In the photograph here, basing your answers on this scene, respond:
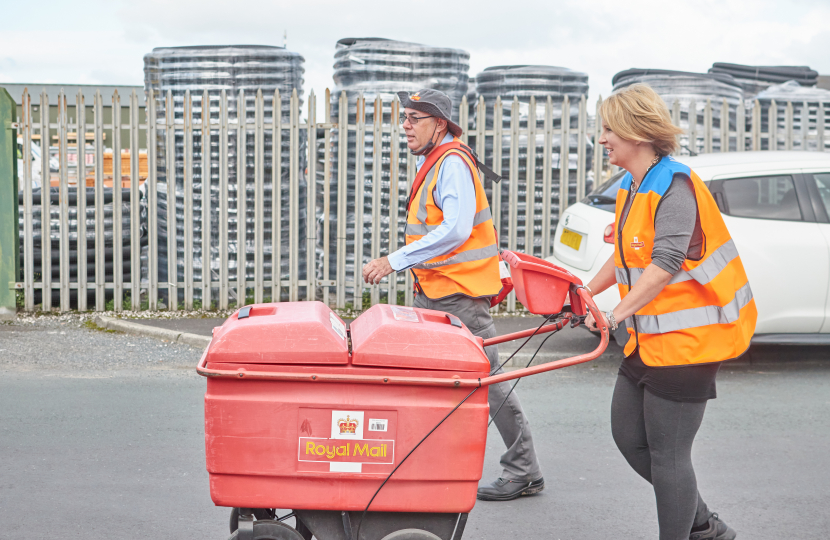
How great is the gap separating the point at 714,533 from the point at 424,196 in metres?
1.76

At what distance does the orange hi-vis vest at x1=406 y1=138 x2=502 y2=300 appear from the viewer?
387 cm

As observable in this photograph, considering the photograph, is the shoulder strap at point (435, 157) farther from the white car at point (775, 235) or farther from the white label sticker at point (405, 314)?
the white car at point (775, 235)

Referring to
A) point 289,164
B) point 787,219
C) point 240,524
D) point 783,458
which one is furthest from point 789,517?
point 289,164

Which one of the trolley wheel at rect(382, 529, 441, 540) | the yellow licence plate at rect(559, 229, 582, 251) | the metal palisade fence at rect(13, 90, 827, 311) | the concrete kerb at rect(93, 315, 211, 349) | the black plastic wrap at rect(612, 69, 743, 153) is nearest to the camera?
the trolley wheel at rect(382, 529, 441, 540)

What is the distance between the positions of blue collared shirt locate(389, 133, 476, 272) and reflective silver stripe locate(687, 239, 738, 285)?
3.44ft

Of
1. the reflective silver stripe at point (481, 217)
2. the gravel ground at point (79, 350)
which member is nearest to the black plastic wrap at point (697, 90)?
the gravel ground at point (79, 350)

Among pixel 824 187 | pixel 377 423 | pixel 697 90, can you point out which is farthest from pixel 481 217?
pixel 697 90

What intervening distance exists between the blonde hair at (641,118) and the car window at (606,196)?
12.2ft

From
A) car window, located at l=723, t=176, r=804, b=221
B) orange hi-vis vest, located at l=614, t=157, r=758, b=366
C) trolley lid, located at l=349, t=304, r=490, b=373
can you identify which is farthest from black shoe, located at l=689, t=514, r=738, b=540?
car window, located at l=723, t=176, r=804, b=221

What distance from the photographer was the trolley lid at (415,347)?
2766mm

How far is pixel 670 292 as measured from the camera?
9.93ft

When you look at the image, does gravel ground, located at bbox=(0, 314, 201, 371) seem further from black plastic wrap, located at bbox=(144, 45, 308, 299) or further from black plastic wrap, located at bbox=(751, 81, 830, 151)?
black plastic wrap, located at bbox=(751, 81, 830, 151)

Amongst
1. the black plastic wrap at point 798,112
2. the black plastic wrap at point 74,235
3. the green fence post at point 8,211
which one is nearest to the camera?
the green fence post at point 8,211

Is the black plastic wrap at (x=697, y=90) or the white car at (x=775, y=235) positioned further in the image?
the black plastic wrap at (x=697, y=90)
